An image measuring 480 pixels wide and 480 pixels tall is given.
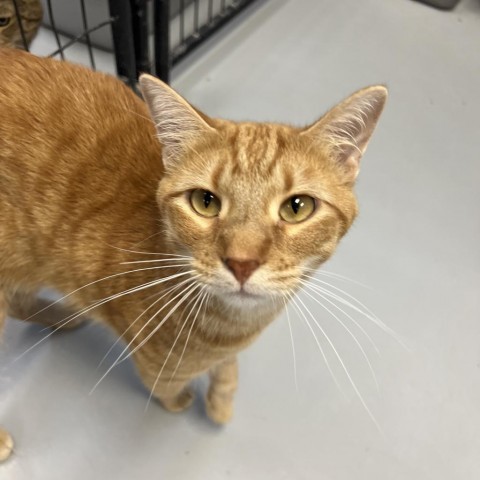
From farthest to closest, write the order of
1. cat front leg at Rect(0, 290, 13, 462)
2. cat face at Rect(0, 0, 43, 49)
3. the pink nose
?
cat face at Rect(0, 0, 43, 49)
cat front leg at Rect(0, 290, 13, 462)
the pink nose

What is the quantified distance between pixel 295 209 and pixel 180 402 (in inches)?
27.7

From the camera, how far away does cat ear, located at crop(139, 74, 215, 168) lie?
2.91ft

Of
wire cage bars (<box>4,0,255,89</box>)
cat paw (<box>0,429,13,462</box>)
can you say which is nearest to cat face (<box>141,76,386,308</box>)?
cat paw (<box>0,429,13,462</box>)

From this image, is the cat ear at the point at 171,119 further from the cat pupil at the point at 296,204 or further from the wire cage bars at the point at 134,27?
the wire cage bars at the point at 134,27

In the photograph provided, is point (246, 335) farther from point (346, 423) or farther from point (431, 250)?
point (431, 250)

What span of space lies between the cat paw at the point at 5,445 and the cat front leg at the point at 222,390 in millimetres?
484

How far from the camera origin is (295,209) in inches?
34.3

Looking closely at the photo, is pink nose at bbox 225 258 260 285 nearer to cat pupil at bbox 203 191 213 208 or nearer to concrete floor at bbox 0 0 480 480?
cat pupil at bbox 203 191 213 208

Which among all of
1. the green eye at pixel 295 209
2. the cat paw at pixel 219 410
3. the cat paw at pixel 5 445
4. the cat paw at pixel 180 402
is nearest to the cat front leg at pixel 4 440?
the cat paw at pixel 5 445

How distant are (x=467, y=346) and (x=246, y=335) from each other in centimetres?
79

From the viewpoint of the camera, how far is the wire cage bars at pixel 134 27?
174 cm

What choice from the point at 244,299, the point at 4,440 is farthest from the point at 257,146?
the point at 4,440

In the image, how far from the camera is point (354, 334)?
4.92 ft

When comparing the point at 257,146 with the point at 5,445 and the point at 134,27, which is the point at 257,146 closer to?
the point at 5,445
